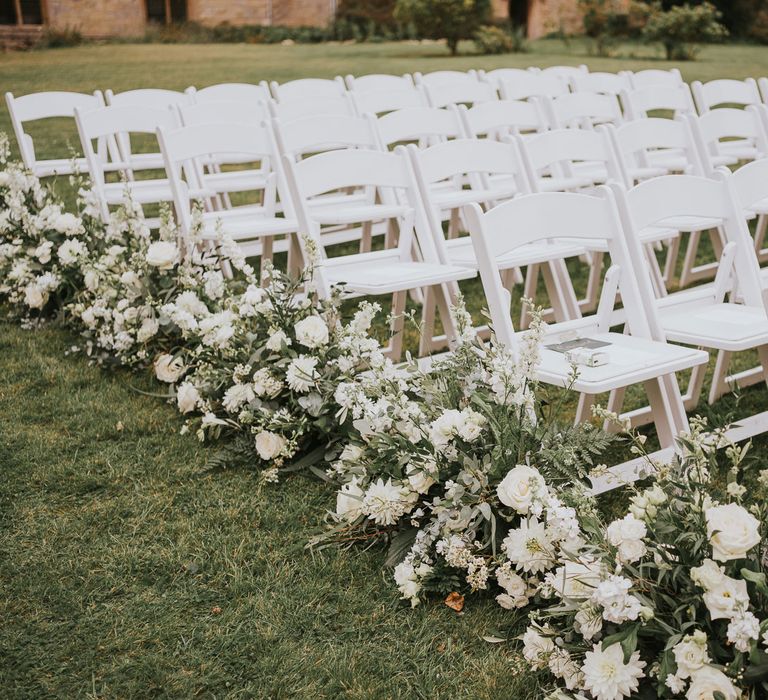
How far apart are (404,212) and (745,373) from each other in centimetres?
176

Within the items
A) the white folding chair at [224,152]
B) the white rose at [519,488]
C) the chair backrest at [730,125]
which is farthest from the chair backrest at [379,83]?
the white rose at [519,488]

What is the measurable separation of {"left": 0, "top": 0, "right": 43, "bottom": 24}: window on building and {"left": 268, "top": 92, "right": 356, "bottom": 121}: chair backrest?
1076cm

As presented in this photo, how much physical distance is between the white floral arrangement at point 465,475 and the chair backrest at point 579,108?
13.4 feet

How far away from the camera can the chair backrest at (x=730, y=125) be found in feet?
19.0

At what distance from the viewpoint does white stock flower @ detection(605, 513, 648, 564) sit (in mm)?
2303

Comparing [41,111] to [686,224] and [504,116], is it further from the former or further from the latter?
[686,224]

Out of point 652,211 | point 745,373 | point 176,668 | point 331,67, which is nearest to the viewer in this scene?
point 176,668

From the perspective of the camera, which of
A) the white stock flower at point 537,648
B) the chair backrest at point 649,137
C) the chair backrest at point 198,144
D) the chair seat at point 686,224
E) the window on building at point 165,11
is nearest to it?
the white stock flower at point 537,648

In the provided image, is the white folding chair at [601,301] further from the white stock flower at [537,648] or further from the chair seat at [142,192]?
the chair seat at [142,192]

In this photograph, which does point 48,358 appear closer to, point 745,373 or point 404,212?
point 404,212

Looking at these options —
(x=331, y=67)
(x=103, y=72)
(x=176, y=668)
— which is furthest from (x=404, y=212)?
(x=331, y=67)

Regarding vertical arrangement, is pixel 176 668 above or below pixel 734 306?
below

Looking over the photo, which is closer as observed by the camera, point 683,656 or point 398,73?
point 683,656

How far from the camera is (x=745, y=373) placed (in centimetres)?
446
